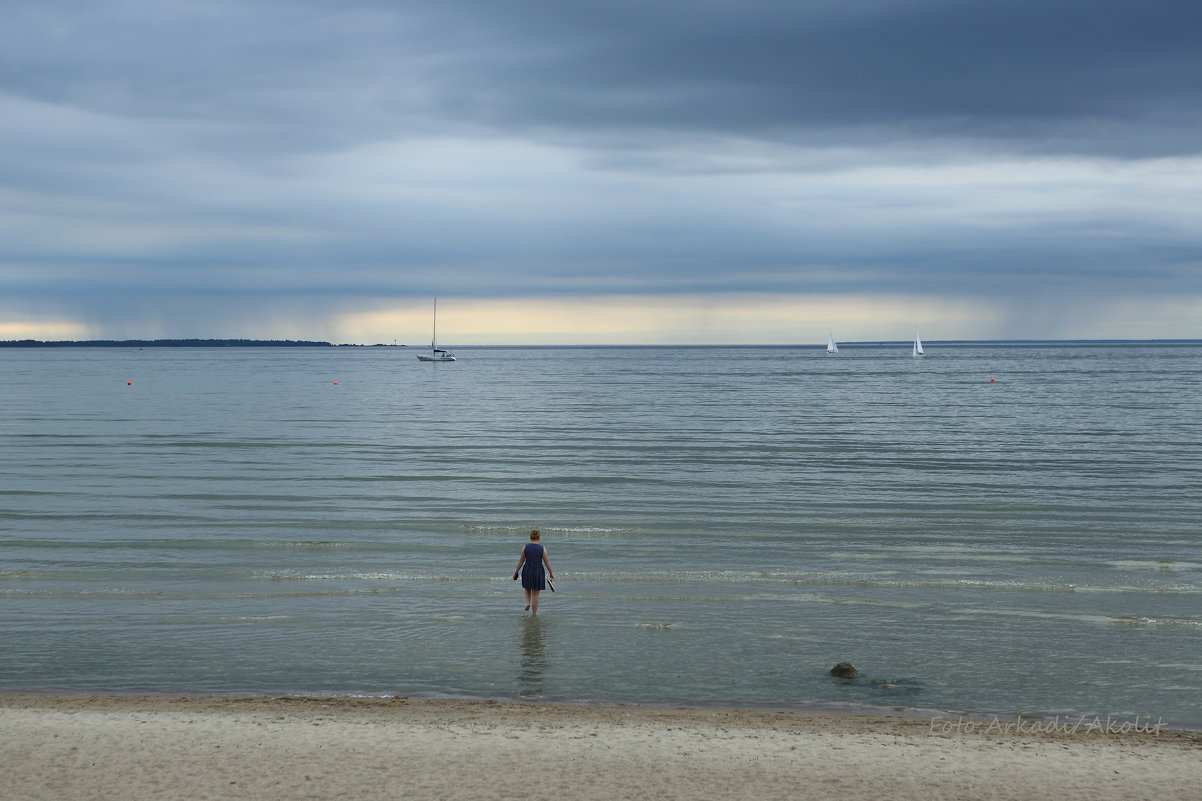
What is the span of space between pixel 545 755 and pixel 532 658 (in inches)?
167

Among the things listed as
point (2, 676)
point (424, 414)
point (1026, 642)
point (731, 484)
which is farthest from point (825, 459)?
point (424, 414)

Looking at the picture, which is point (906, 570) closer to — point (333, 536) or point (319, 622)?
point (319, 622)

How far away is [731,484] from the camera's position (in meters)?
32.8

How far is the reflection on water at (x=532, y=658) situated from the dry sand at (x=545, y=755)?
3.60ft

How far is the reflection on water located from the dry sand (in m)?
1.10

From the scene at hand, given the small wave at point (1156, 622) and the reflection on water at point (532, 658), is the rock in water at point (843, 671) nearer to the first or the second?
the reflection on water at point (532, 658)

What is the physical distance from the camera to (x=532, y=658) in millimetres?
14625

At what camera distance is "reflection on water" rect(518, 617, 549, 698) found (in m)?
13.4

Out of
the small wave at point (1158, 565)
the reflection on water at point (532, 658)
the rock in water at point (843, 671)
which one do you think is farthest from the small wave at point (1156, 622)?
the reflection on water at point (532, 658)

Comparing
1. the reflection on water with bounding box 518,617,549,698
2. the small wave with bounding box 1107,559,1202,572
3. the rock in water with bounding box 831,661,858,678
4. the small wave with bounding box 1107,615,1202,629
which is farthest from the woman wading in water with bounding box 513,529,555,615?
the small wave with bounding box 1107,559,1202,572

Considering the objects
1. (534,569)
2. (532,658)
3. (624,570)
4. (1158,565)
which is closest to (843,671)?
(532,658)

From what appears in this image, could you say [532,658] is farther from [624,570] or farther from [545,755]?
[624,570]

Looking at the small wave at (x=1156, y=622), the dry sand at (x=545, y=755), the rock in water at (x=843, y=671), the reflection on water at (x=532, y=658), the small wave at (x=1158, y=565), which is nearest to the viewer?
the dry sand at (x=545, y=755)

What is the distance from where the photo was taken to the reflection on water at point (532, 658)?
13.4m
